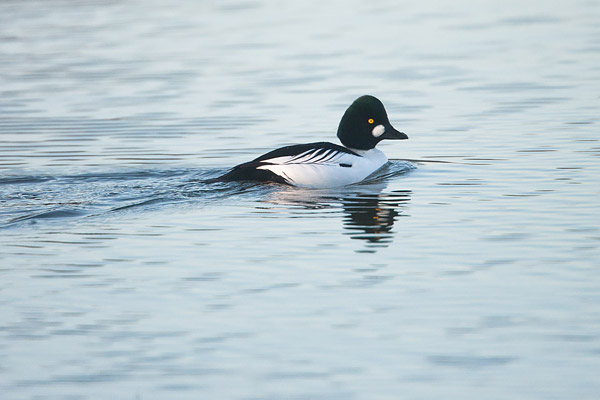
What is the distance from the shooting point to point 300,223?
34.3 feet

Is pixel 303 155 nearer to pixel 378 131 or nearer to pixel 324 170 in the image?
pixel 324 170

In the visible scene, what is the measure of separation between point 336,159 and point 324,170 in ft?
0.85

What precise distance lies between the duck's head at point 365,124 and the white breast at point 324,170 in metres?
0.44

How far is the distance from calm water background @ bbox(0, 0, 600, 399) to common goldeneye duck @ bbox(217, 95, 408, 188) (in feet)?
0.79

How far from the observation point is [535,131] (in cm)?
1447

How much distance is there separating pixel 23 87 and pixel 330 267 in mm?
11590

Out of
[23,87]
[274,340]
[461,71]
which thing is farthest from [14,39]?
[274,340]

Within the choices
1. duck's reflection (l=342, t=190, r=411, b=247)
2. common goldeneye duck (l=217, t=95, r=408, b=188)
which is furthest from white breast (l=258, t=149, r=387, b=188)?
duck's reflection (l=342, t=190, r=411, b=247)

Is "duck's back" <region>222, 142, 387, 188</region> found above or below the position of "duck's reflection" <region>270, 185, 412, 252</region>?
above

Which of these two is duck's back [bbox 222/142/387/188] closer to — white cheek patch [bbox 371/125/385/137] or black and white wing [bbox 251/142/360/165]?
black and white wing [bbox 251/142/360/165]

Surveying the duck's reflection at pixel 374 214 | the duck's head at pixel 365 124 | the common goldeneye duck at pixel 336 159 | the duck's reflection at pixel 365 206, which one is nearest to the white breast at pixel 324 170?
the common goldeneye duck at pixel 336 159

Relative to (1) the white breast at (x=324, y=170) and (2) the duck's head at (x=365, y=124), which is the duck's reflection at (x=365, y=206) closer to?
(1) the white breast at (x=324, y=170)

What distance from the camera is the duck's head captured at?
44.2 feet

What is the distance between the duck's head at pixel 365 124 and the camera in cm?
1346
